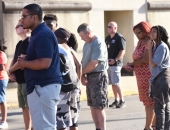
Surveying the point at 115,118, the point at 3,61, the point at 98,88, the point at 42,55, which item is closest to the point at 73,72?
the point at 98,88

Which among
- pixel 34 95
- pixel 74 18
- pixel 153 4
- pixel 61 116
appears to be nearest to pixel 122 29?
pixel 153 4

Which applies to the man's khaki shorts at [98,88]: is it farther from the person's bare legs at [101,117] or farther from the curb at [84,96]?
the curb at [84,96]

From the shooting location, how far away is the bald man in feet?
37.7

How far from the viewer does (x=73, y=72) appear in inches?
271

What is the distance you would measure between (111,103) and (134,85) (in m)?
3.44

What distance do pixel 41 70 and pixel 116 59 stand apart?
19.4 feet

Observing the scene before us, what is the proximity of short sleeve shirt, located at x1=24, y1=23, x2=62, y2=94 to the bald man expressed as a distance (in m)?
5.69

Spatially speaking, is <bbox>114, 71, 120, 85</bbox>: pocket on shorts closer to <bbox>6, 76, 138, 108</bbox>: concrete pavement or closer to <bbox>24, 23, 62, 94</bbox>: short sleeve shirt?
<bbox>6, 76, 138, 108</bbox>: concrete pavement

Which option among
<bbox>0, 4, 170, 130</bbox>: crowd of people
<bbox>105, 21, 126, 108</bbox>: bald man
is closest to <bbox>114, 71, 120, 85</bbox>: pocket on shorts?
<bbox>105, 21, 126, 108</bbox>: bald man

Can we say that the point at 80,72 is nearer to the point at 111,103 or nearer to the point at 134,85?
the point at 111,103

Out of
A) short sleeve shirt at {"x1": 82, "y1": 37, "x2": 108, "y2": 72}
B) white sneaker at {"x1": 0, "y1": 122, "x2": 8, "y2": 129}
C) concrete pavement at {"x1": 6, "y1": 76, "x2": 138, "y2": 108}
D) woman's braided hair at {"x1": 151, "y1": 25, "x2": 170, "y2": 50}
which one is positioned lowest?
concrete pavement at {"x1": 6, "y1": 76, "x2": 138, "y2": 108}

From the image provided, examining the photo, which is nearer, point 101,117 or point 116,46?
point 101,117

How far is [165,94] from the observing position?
7.64 meters

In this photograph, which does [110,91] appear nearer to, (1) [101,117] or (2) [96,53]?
(1) [101,117]
